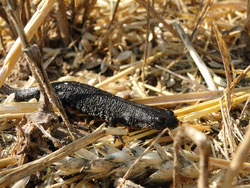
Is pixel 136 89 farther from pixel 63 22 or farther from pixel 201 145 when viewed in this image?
pixel 201 145

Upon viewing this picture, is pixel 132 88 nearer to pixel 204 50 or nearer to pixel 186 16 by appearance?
pixel 204 50

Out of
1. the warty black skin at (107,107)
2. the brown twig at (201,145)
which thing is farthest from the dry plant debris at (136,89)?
the warty black skin at (107,107)

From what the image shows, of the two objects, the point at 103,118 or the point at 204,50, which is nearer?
the point at 103,118

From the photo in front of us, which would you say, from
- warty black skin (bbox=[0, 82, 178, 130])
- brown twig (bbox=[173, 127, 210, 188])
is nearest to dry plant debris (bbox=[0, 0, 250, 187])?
brown twig (bbox=[173, 127, 210, 188])

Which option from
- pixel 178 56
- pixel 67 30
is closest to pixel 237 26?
pixel 178 56

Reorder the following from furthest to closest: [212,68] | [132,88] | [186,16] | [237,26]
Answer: [186,16]
[237,26]
[212,68]
[132,88]

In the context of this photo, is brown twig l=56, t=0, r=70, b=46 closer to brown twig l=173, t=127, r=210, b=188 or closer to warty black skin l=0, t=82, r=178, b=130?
warty black skin l=0, t=82, r=178, b=130

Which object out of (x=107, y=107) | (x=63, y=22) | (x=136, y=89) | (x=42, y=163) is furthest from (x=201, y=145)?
(x=63, y=22)
